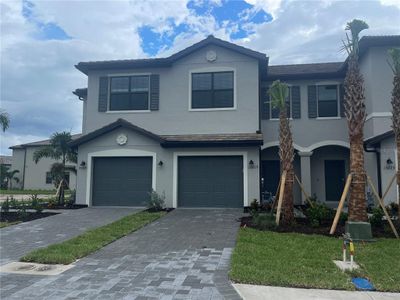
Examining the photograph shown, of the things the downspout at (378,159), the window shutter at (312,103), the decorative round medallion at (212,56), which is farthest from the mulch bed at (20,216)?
the downspout at (378,159)

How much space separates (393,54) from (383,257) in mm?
6277

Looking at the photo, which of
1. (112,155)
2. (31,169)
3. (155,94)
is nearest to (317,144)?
(155,94)

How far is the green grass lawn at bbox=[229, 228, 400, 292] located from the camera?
18.8 ft

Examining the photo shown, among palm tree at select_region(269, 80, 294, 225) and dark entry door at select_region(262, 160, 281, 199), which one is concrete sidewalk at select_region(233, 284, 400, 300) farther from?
dark entry door at select_region(262, 160, 281, 199)

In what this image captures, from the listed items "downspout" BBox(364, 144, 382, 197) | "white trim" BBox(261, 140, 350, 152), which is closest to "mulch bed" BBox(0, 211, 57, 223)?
"white trim" BBox(261, 140, 350, 152)

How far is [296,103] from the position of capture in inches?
688

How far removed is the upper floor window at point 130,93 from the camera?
16953mm

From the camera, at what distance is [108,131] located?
15969 millimetres

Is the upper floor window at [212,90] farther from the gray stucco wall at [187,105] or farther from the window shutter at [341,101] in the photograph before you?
the window shutter at [341,101]

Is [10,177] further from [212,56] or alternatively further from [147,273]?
[147,273]

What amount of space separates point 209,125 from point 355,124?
7516 mm

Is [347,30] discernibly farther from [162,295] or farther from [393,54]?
[162,295]

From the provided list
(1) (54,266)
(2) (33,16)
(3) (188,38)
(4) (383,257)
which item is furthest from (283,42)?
(1) (54,266)

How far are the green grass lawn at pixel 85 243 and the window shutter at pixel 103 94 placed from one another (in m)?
7.01
